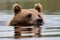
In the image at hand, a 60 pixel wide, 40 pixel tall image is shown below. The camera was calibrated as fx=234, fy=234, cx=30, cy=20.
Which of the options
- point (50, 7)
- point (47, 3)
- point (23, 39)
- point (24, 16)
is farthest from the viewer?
point (47, 3)

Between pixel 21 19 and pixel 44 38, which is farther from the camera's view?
pixel 21 19

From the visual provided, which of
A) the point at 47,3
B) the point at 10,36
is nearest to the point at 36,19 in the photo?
the point at 10,36

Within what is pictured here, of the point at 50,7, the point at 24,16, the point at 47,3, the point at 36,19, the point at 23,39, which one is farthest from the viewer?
the point at 47,3

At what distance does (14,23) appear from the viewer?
5.50 ft

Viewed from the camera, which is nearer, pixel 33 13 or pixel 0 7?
pixel 33 13

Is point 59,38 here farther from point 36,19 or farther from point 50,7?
point 50,7

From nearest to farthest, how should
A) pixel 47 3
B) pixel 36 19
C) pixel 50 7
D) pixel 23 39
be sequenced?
pixel 23 39
pixel 36 19
pixel 50 7
pixel 47 3

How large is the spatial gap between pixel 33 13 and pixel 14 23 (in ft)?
0.62

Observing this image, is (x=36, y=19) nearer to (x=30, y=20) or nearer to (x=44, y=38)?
(x=30, y=20)

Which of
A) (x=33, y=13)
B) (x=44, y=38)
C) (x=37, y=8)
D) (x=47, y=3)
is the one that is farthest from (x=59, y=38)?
(x=47, y=3)

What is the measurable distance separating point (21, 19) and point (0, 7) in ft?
8.82

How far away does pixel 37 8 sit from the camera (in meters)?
1.90

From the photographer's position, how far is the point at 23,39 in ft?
3.30

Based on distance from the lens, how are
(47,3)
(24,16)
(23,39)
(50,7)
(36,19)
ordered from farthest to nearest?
(47,3) → (50,7) → (24,16) → (36,19) → (23,39)
